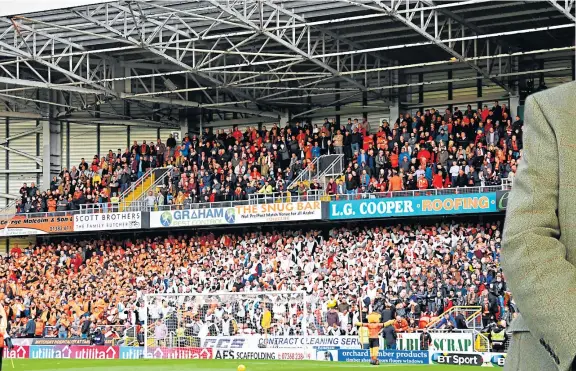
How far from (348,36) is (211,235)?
9.90m

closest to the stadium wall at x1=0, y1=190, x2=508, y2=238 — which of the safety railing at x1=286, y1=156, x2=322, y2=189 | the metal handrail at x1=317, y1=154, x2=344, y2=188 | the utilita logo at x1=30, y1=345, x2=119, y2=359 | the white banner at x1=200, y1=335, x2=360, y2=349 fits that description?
the safety railing at x1=286, y1=156, x2=322, y2=189

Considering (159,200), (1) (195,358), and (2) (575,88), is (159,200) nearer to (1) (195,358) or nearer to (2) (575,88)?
(1) (195,358)

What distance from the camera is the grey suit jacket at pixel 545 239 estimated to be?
2611mm

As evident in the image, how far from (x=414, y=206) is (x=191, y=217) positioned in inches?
365

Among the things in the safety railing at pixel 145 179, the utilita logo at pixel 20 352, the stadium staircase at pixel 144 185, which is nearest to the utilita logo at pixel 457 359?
the utilita logo at pixel 20 352

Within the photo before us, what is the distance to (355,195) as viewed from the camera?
1457 inches

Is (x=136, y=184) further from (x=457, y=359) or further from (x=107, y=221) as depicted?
(x=457, y=359)

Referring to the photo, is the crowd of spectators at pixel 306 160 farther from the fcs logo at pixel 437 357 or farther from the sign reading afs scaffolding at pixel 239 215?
the fcs logo at pixel 437 357

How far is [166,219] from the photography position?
135ft

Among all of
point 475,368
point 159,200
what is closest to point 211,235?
point 159,200

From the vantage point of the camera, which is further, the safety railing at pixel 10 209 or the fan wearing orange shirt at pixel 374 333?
the safety railing at pixel 10 209

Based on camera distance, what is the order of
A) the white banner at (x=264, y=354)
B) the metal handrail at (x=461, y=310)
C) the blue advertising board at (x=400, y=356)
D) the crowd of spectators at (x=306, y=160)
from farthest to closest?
1. the crowd of spectators at (x=306, y=160)
2. the white banner at (x=264, y=354)
3. the metal handrail at (x=461, y=310)
4. the blue advertising board at (x=400, y=356)

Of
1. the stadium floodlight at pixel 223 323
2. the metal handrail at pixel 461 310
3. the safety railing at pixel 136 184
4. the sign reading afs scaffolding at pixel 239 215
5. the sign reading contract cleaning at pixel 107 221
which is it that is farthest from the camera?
the safety railing at pixel 136 184

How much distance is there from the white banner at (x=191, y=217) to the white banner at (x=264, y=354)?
9288 mm
